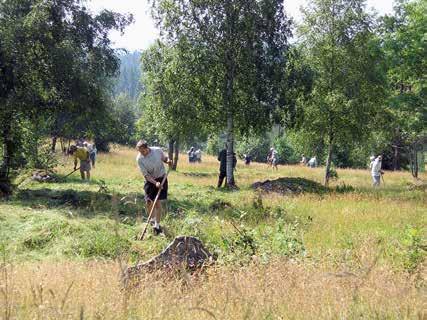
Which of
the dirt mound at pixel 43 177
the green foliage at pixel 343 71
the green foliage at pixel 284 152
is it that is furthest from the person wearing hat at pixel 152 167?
the green foliage at pixel 284 152

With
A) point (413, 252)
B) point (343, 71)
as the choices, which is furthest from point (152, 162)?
point (343, 71)

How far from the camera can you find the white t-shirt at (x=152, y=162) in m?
9.99

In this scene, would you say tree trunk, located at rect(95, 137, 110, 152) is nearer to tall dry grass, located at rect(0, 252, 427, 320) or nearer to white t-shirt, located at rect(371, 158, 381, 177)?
white t-shirt, located at rect(371, 158, 381, 177)

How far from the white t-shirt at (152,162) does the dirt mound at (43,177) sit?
1032 centimetres

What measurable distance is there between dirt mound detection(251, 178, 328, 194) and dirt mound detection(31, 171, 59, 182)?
8.07 metres

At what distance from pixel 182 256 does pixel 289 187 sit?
45.5ft

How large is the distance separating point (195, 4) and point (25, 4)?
24.5 feet

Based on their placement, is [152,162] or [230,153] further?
[230,153]

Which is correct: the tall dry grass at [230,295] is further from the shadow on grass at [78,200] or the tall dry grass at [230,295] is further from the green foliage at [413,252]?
the shadow on grass at [78,200]

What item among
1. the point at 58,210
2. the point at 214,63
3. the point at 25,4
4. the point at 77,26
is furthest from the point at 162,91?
the point at 58,210

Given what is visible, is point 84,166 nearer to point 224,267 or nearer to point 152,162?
point 152,162

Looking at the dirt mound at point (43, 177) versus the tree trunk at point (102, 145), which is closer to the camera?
the dirt mound at point (43, 177)

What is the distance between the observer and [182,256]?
5664 millimetres

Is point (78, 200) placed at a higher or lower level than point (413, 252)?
lower
